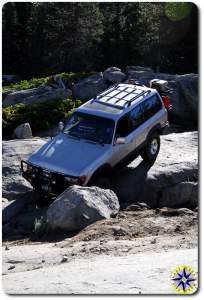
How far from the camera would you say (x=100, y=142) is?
13930 millimetres

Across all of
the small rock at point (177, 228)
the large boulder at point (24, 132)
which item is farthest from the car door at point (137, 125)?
the large boulder at point (24, 132)

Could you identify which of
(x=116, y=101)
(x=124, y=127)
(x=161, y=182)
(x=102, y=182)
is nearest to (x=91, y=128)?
(x=124, y=127)

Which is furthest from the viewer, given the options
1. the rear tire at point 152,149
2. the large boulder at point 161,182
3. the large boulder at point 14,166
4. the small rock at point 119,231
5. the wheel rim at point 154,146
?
the wheel rim at point 154,146

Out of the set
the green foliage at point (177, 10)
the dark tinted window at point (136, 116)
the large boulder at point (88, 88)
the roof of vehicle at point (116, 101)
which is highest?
the green foliage at point (177, 10)

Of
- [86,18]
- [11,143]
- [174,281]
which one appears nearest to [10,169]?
[11,143]

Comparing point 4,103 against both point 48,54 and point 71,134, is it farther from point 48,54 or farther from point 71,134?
point 71,134

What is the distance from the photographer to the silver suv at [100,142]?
13297mm

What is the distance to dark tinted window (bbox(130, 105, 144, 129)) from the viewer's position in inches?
575

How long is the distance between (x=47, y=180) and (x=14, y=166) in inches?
70.0

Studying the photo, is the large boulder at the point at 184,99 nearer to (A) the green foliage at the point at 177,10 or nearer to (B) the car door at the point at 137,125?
(A) the green foliage at the point at 177,10

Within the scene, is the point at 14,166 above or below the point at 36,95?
above

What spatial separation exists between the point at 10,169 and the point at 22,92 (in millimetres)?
7797

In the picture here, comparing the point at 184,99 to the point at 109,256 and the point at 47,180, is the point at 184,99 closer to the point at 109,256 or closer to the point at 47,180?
the point at 47,180

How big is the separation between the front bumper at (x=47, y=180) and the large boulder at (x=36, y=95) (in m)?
7.68
